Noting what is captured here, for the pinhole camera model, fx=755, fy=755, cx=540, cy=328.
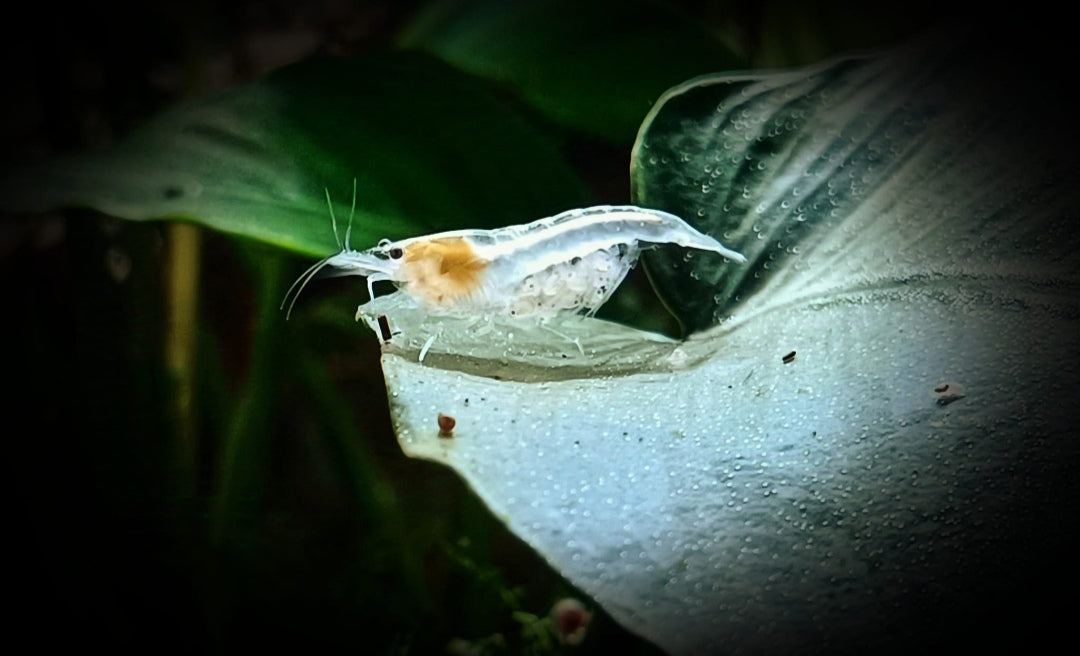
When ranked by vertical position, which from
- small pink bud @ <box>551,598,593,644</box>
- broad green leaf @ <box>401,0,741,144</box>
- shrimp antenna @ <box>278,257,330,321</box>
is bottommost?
small pink bud @ <box>551,598,593,644</box>

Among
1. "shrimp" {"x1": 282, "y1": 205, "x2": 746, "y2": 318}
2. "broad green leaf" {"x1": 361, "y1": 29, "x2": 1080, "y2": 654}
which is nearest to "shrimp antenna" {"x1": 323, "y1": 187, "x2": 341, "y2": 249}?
"shrimp" {"x1": 282, "y1": 205, "x2": 746, "y2": 318}

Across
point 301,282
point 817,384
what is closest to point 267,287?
point 301,282

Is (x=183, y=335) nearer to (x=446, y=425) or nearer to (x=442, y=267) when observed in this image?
(x=442, y=267)

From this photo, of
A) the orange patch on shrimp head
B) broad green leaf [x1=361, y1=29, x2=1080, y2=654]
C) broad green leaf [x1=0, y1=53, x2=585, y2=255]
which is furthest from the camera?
the orange patch on shrimp head

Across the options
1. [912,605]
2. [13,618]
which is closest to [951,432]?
[912,605]

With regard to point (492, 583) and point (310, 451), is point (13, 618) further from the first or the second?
point (492, 583)

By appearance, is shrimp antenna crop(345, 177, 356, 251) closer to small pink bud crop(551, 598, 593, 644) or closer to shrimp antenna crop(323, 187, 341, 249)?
shrimp antenna crop(323, 187, 341, 249)
